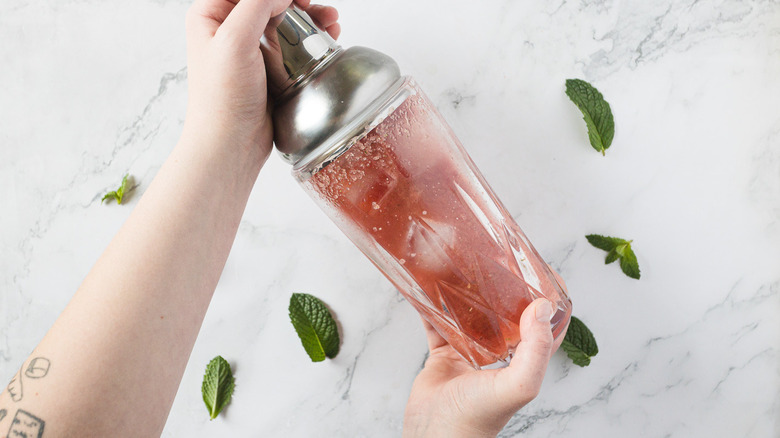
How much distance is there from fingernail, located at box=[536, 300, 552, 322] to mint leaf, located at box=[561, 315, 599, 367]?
1.22 ft

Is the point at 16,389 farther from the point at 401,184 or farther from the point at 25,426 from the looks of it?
the point at 401,184

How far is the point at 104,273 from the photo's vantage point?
803 mm

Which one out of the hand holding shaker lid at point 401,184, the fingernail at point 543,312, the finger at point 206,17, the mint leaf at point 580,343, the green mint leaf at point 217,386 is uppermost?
the finger at point 206,17

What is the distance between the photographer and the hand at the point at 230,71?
2.59 ft

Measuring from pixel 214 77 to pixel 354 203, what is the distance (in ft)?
0.93

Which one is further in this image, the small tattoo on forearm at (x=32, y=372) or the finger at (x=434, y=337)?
the finger at (x=434, y=337)

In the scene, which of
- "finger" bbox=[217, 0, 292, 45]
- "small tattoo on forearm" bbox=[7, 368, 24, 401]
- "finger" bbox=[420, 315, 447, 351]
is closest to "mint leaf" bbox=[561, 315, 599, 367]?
"finger" bbox=[420, 315, 447, 351]

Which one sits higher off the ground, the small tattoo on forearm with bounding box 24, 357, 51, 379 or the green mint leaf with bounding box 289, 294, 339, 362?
the small tattoo on forearm with bounding box 24, 357, 51, 379

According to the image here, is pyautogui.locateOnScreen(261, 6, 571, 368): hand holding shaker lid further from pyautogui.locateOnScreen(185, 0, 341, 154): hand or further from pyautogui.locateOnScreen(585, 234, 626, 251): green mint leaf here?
pyautogui.locateOnScreen(585, 234, 626, 251): green mint leaf

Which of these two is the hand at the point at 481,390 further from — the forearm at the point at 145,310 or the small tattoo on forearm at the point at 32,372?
the small tattoo on forearm at the point at 32,372

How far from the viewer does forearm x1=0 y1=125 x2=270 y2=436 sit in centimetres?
74

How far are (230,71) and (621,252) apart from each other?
0.86 meters

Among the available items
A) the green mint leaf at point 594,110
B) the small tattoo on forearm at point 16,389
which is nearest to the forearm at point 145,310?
the small tattoo on forearm at point 16,389

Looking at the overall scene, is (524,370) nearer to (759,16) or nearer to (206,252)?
(206,252)
